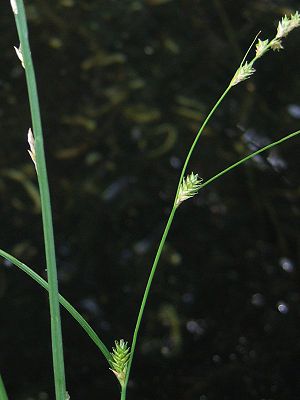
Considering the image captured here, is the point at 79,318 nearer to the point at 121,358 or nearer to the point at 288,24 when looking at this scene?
the point at 121,358

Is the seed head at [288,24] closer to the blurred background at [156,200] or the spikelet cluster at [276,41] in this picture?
the spikelet cluster at [276,41]

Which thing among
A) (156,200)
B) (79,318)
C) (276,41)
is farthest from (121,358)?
(156,200)

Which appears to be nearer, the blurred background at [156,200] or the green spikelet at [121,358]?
the green spikelet at [121,358]

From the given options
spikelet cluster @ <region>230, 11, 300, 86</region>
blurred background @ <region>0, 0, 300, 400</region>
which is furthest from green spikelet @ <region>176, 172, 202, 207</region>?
blurred background @ <region>0, 0, 300, 400</region>

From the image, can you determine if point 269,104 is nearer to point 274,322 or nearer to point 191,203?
point 191,203

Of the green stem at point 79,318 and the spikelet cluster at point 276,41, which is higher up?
the spikelet cluster at point 276,41

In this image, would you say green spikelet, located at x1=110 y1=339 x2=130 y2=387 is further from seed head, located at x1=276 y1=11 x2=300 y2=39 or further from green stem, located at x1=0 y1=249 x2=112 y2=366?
seed head, located at x1=276 y1=11 x2=300 y2=39

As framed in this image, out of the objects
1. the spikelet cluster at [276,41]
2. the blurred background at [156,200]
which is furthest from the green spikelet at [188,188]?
the blurred background at [156,200]
